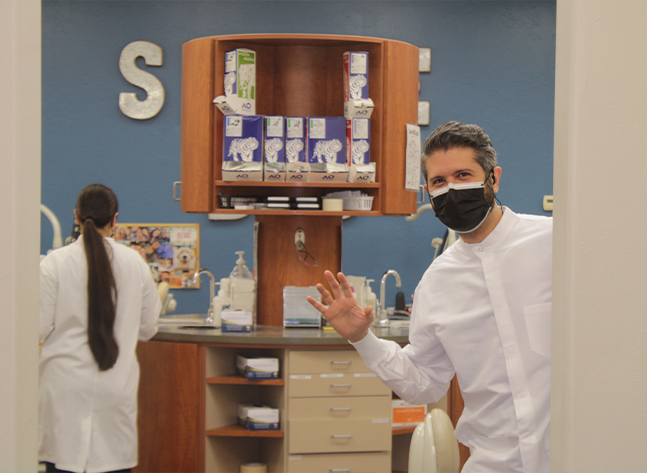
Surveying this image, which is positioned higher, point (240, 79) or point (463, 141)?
point (240, 79)

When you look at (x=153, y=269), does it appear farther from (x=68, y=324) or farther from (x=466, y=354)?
(x=466, y=354)

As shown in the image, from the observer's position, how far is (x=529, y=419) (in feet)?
4.85

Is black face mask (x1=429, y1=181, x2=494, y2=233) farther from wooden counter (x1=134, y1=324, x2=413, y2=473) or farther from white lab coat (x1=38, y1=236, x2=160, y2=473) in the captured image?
white lab coat (x1=38, y1=236, x2=160, y2=473)

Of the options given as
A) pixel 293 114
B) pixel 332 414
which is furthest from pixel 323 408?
pixel 293 114

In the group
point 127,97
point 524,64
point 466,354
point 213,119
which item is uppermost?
point 524,64

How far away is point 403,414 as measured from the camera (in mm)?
3438

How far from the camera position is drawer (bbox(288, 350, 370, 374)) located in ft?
10.9

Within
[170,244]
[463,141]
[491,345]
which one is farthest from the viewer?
[170,244]

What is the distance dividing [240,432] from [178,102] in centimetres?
336

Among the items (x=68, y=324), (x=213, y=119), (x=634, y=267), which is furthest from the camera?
(x=213, y=119)

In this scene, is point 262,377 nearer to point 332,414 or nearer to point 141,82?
point 332,414

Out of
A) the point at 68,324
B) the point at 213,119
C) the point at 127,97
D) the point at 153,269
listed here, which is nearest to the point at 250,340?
the point at 68,324

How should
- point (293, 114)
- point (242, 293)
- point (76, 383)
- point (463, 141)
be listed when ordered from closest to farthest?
1. point (463, 141)
2. point (76, 383)
3. point (242, 293)
4. point (293, 114)

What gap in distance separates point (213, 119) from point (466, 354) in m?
2.36
